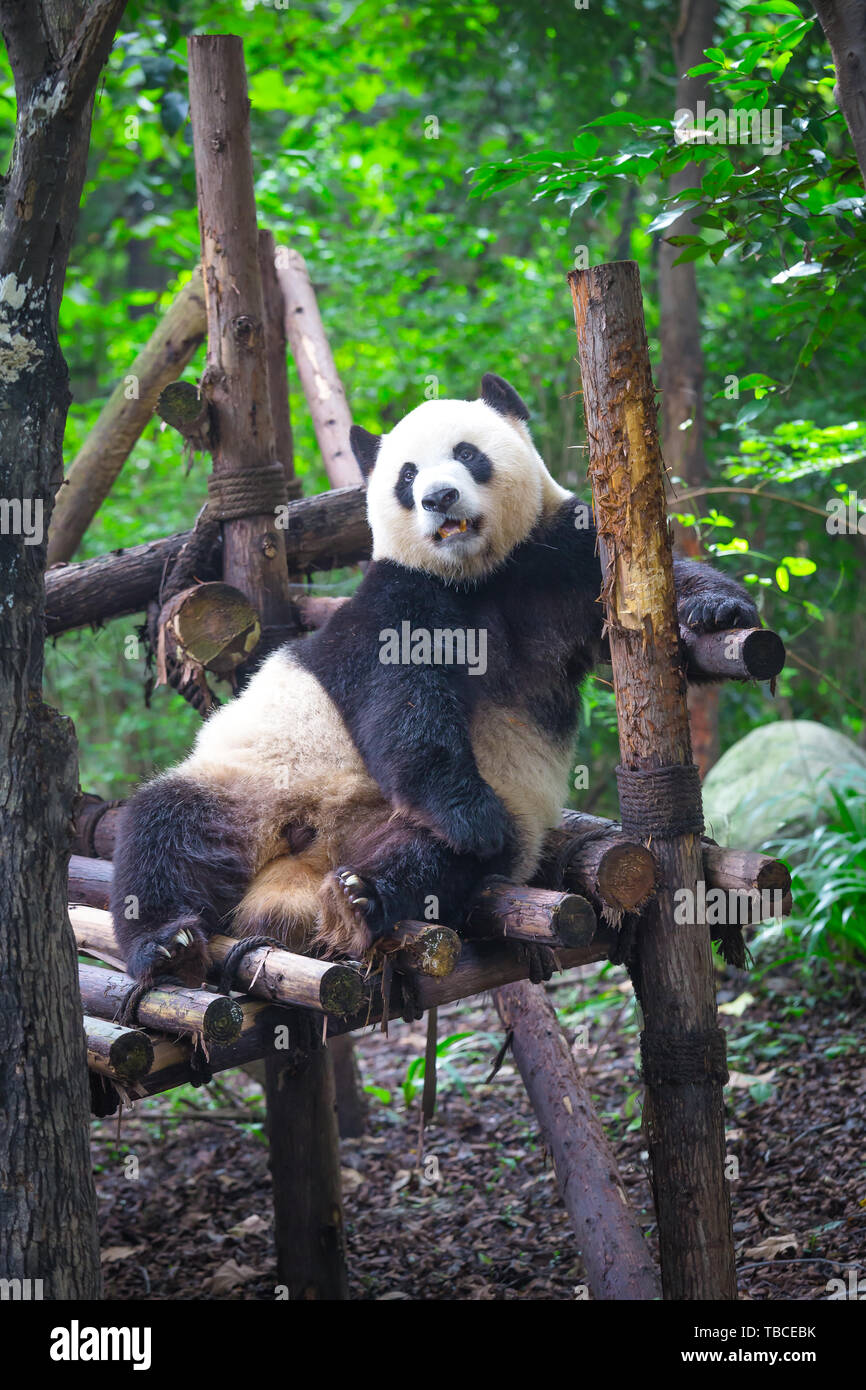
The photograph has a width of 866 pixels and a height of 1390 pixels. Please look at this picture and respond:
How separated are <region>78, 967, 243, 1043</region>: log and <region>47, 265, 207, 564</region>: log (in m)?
2.73

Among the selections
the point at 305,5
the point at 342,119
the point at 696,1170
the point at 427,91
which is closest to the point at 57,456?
the point at 696,1170

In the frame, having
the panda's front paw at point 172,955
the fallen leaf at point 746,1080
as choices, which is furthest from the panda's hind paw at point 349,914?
the fallen leaf at point 746,1080

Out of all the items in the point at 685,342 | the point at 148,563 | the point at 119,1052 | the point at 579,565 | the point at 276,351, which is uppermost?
the point at 685,342

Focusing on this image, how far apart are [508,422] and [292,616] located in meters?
1.25

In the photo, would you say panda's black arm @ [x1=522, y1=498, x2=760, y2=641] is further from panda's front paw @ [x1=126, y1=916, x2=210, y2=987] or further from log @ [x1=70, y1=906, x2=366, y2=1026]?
panda's front paw @ [x1=126, y1=916, x2=210, y2=987]

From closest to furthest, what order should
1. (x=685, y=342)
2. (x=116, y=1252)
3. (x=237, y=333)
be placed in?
(x=237, y=333), (x=116, y=1252), (x=685, y=342)

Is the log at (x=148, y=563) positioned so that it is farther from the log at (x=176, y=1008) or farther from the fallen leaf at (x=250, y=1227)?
the fallen leaf at (x=250, y=1227)

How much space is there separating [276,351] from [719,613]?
3.35 meters

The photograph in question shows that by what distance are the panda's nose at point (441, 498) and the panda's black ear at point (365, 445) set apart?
654 mm

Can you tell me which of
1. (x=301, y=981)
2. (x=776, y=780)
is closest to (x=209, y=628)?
(x=301, y=981)

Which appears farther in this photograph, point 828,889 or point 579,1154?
point 828,889

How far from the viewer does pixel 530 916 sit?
3.07 metres

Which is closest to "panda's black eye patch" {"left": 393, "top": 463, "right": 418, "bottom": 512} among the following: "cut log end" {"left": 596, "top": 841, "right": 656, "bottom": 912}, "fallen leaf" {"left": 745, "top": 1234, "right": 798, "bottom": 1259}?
"cut log end" {"left": 596, "top": 841, "right": 656, "bottom": 912}

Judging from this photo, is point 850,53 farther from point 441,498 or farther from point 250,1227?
point 250,1227
